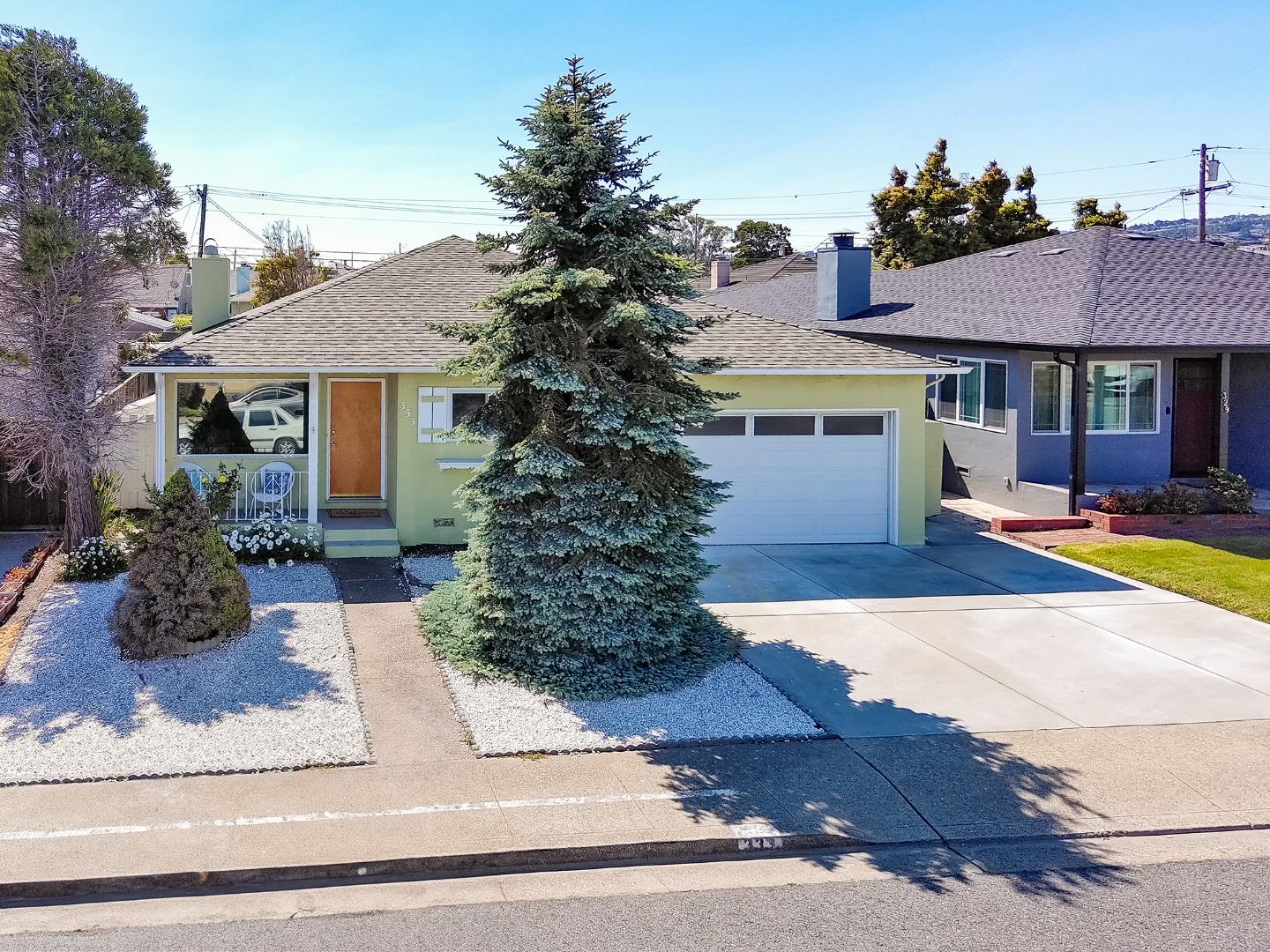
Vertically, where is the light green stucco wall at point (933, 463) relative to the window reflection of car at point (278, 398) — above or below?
below

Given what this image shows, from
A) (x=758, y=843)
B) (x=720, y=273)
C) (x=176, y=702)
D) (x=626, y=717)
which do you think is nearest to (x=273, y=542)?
(x=176, y=702)

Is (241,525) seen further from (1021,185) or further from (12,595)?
(1021,185)

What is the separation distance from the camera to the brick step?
1775 cm

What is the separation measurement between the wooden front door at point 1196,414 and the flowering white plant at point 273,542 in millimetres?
14655

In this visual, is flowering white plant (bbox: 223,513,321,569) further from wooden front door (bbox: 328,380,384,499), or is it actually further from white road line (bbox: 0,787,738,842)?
white road line (bbox: 0,787,738,842)

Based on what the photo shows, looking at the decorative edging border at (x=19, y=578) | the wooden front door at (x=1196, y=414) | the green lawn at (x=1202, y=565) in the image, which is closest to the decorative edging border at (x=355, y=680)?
the decorative edging border at (x=19, y=578)

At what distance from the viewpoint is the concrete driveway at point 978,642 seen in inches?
388

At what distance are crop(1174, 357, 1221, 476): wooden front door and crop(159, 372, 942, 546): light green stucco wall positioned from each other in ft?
19.1

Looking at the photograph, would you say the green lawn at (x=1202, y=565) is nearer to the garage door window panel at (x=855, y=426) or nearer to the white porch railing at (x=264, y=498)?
the garage door window panel at (x=855, y=426)

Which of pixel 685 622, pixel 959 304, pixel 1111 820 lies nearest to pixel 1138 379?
pixel 959 304


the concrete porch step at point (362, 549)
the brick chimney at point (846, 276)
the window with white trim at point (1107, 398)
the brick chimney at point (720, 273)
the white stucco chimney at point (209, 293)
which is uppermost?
the brick chimney at point (720, 273)

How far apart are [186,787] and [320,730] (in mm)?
1279

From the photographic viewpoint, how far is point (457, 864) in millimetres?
6969

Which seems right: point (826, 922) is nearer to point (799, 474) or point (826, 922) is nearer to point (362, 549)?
point (362, 549)
